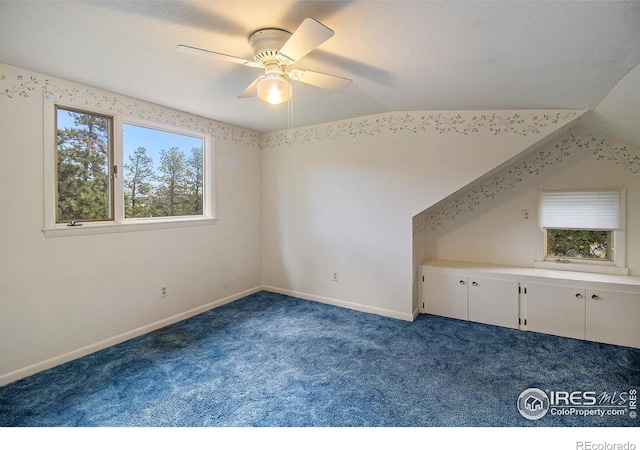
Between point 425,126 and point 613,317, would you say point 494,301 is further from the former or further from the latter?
point 425,126

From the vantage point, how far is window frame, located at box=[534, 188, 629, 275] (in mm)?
3080

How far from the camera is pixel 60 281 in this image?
251 centimetres

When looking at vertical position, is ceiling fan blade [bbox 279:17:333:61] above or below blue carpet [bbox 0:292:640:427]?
above

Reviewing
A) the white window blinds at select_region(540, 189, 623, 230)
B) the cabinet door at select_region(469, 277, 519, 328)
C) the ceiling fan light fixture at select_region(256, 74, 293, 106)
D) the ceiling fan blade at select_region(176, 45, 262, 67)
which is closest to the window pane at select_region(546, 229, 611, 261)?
the white window blinds at select_region(540, 189, 623, 230)

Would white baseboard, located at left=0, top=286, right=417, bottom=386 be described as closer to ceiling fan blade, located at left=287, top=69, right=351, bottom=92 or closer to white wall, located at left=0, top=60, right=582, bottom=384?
white wall, located at left=0, top=60, right=582, bottom=384

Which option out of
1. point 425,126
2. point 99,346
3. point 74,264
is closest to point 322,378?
point 99,346

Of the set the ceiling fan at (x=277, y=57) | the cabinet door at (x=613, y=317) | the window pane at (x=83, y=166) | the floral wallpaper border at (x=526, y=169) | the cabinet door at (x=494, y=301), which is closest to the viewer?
the ceiling fan at (x=277, y=57)

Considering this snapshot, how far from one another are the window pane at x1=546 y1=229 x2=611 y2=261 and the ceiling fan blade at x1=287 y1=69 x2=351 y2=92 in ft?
9.61

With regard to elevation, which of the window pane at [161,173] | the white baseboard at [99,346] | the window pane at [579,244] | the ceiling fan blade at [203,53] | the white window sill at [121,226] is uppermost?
the ceiling fan blade at [203,53]

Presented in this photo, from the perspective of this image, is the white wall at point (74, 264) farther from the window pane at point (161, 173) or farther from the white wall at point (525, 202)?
the white wall at point (525, 202)

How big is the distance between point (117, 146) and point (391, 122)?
107 inches

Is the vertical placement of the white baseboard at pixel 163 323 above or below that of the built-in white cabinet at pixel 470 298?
below

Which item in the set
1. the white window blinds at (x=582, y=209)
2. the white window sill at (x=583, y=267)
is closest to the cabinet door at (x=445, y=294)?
the white window sill at (x=583, y=267)

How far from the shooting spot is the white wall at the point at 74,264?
226cm
